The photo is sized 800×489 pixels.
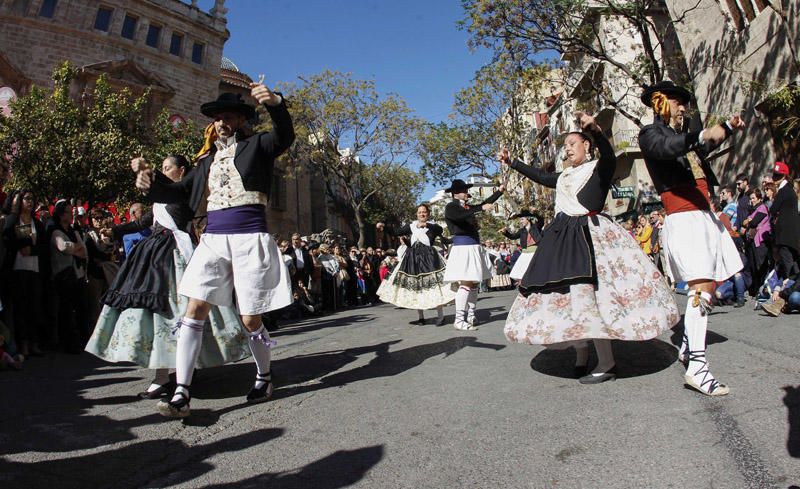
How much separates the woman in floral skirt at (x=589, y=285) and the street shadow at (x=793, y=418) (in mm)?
830

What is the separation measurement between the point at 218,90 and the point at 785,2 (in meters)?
30.8

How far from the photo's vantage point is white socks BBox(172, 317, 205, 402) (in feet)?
12.7

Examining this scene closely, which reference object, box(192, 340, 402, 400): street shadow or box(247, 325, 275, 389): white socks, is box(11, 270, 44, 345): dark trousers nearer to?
box(192, 340, 402, 400): street shadow

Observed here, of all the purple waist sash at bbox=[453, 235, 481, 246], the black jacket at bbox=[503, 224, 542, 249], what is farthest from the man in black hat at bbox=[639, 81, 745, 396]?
the black jacket at bbox=[503, 224, 542, 249]

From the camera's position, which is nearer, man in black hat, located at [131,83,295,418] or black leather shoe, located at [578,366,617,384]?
man in black hat, located at [131,83,295,418]

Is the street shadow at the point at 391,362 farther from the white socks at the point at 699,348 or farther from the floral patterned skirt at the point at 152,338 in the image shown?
the white socks at the point at 699,348

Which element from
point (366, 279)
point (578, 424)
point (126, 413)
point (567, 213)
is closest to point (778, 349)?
point (567, 213)

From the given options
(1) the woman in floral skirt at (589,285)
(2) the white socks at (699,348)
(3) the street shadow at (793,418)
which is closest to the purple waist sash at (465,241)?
(1) the woman in floral skirt at (589,285)

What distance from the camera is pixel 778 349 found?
4969mm

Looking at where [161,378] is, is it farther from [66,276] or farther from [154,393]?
[66,276]

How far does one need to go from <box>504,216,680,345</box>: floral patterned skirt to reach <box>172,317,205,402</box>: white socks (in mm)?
2203

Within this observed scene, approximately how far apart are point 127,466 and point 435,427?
1537 mm

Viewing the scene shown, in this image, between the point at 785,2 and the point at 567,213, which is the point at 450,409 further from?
the point at 785,2

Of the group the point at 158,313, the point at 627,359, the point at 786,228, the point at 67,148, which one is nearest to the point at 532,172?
the point at 627,359
